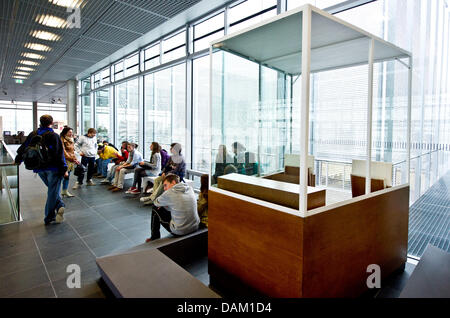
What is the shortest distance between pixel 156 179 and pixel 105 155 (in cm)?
330

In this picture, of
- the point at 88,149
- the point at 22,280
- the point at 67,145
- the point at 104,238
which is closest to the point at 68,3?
the point at 67,145

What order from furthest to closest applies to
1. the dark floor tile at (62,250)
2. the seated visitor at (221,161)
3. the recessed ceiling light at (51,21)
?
the recessed ceiling light at (51,21)
the dark floor tile at (62,250)
the seated visitor at (221,161)

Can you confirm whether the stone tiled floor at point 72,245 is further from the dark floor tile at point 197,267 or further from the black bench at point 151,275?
the black bench at point 151,275

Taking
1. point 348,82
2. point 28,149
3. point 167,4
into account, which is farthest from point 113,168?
point 348,82

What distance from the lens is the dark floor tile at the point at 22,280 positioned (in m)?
2.63

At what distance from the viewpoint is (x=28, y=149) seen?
4.11 metres

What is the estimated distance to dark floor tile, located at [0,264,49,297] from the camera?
2627mm

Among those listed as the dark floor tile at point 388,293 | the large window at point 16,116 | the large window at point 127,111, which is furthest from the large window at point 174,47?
the large window at point 16,116

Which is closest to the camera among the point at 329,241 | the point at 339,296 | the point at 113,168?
the point at 329,241

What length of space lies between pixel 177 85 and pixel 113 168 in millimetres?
2905

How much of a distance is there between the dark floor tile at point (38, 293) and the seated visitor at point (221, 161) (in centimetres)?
190

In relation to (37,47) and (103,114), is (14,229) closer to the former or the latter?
(37,47)

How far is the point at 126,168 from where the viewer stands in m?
7.04
